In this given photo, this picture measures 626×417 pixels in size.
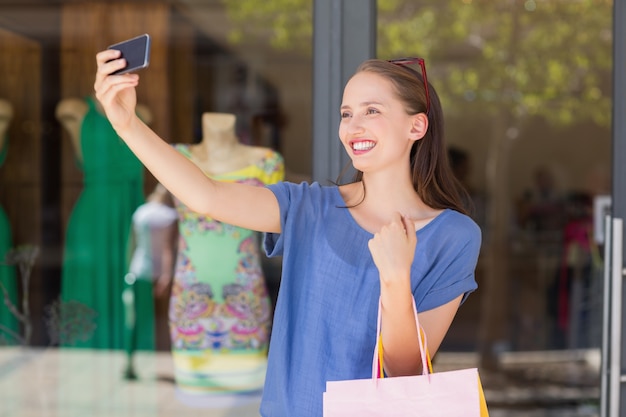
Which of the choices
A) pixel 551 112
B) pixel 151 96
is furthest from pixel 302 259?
pixel 551 112

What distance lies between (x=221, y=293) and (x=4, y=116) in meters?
1.45

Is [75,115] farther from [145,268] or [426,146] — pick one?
[426,146]

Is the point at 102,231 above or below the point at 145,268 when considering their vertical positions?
above

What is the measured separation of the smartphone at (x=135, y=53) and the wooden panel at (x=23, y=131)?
8.54 feet

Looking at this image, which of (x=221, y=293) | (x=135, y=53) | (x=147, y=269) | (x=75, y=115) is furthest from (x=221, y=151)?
(x=135, y=53)

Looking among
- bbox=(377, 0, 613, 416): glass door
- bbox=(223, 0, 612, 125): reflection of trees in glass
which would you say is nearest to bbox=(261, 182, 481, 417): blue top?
bbox=(377, 0, 613, 416): glass door

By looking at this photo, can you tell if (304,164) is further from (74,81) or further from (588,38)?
(588,38)

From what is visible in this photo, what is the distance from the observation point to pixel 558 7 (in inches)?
260

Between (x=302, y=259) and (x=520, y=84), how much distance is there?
705 cm

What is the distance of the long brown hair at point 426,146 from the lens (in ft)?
4.77

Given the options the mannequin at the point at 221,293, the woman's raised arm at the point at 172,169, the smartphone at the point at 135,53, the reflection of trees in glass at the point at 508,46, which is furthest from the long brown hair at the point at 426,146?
the reflection of trees in glass at the point at 508,46

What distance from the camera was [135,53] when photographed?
1232mm

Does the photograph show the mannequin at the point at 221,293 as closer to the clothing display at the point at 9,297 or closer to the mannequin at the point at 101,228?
the mannequin at the point at 101,228

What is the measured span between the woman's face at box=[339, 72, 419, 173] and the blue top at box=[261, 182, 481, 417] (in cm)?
12
